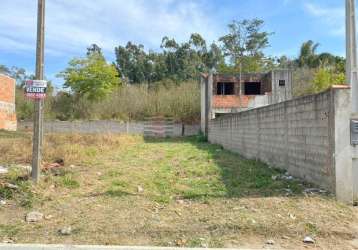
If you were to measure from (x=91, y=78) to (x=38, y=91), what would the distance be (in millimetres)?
41494

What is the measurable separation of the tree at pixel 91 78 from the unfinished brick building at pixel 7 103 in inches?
393

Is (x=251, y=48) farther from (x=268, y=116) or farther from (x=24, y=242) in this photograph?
(x=24, y=242)

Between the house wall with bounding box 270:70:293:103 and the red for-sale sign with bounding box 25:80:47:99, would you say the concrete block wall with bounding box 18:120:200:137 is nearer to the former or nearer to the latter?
the house wall with bounding box 270:70:293:103

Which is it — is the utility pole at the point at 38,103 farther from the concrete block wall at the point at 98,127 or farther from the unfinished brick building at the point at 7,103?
the concrete block wall at the point at 98,127

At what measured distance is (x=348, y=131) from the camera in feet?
23.4

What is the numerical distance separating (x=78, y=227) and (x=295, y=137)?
5822mm

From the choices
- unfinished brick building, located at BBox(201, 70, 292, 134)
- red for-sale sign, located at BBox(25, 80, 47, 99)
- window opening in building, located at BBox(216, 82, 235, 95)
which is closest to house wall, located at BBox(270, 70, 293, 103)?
unfinished brick building, located at BBox(201, 70, 292, 134)

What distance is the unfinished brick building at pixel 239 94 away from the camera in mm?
33688

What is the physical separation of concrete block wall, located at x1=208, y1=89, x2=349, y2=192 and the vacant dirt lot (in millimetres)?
472

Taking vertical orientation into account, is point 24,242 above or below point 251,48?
below

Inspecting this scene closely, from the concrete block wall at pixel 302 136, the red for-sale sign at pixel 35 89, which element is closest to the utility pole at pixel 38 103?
the red for-sale sign at pixel 35 89

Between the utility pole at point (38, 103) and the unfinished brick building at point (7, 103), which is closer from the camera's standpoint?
the utility pole at point (38, 103)

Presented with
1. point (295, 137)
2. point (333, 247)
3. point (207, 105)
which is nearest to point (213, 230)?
point (333, 247)

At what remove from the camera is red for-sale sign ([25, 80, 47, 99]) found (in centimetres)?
792
